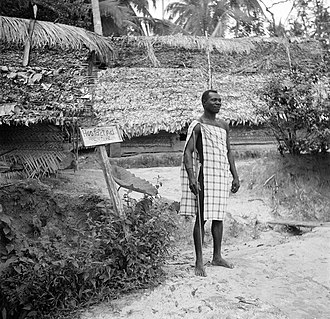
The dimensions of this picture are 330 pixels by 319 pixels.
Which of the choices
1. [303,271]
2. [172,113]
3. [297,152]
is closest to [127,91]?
[172,113]

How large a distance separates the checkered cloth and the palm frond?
15.1ft

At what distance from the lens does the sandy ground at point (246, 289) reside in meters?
3.13

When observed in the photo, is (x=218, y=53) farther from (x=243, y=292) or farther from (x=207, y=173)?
(x=243, y=292)

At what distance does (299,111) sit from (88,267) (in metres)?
5.38

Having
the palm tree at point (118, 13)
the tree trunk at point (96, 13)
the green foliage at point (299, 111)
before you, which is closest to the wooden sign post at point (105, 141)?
the tree trunk at point (96, 13)

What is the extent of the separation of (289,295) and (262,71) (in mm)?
10436

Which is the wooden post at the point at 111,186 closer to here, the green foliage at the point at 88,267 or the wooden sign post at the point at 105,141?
the wooden sign post at the point at 105,141

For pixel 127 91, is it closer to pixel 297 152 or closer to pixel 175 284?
pixel 297 152

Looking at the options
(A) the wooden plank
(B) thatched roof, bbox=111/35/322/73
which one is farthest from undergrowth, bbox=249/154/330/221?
(B) thatched roof, bbox=111/35/322/73

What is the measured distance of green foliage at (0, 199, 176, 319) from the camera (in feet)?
10.9

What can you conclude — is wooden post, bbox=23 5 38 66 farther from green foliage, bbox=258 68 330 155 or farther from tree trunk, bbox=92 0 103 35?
green foliage, bbox=258 68 330 155

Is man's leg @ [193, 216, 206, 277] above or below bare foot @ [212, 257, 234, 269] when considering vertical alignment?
above

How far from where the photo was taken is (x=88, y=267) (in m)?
3.36

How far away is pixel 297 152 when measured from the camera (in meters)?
7.92
